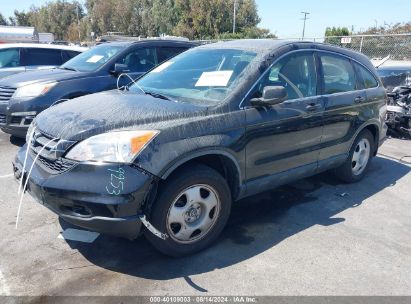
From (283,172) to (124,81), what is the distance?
3.94 meters

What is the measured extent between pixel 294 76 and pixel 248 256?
194 centimetres

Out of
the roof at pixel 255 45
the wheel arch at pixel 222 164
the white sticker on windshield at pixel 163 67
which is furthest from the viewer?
the white sticker on windshield at pixel 163 67

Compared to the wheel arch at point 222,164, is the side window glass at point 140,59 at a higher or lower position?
higher

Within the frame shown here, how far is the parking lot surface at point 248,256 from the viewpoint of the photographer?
3010 mm

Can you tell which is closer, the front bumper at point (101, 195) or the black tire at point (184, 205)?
the front bumper at point (101, 195)

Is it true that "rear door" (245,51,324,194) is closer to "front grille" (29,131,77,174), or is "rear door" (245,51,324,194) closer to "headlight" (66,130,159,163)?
"headlight" (66,130,159,163)

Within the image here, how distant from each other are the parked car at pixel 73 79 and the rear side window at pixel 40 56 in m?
2.55

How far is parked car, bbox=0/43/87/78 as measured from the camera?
927cm

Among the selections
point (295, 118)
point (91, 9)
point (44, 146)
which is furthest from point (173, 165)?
point (91, 9)

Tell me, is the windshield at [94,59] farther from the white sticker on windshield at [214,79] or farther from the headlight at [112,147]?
the headlight at [112,147]

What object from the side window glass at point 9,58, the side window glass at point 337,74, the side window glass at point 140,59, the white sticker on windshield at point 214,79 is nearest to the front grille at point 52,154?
the white sticker on windshield at point 214,79

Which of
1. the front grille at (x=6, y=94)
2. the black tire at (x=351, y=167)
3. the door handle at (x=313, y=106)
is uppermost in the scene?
the door handle at (x=313, y=106)

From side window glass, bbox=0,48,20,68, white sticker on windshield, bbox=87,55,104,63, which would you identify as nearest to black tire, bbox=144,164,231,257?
white sticker on windshield, bbox=87,55,104,63

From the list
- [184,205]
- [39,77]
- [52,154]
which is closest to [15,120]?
[39,77]
